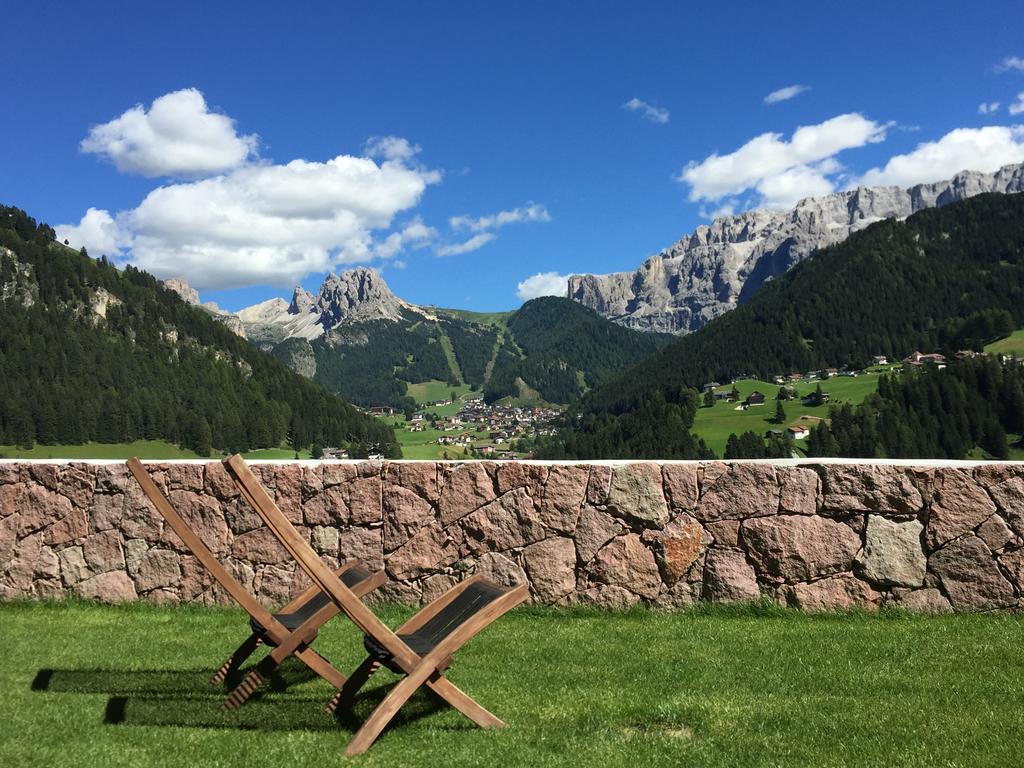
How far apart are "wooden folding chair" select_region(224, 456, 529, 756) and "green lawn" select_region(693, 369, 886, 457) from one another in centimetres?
10098

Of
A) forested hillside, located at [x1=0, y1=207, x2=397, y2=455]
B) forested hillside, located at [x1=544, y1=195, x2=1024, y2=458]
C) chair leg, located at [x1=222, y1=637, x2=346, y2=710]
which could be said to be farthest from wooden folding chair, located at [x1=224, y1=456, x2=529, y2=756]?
forested hillside, located at [x1=544, y1=195, x2=1024, y2=458]

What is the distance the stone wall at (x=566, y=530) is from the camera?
21.0ft

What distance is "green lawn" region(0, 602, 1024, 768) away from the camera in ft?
12.4

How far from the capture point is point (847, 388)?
12494 cm

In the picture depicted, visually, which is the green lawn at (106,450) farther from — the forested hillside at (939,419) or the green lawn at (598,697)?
the green lawn at (598,697)

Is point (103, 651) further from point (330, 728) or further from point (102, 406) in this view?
point (102, 406)

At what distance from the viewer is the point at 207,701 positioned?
4.77 meters

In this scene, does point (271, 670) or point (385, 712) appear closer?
point (385, 712)

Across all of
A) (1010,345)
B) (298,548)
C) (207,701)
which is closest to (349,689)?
(207,701)

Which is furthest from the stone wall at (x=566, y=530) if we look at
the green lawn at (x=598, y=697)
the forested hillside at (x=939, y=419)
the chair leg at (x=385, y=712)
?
the forested hillside at (x=939, y=419)

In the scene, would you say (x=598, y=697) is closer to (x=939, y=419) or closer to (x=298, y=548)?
(x=298, y=548)

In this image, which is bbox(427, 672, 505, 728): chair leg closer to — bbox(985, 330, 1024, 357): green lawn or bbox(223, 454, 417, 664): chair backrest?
bbox(223, 454, 417, 664): chair backrest

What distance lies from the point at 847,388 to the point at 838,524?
128969 mm

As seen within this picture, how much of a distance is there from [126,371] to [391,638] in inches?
5493
